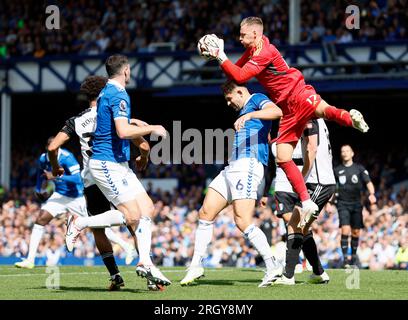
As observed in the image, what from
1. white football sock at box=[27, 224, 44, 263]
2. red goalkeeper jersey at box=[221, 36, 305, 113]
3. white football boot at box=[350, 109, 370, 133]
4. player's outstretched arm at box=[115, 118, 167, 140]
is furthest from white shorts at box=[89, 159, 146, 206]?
white football sock at box=[27, 224, 44, 263]

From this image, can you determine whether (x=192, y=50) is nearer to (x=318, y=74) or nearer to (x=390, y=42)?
(x=318, y=74)

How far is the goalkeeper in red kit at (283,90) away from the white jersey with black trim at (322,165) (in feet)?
3.47

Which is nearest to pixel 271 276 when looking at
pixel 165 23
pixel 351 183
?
pixel 351 183

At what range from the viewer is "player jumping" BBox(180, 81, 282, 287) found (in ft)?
37.3

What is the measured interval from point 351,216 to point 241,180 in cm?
734

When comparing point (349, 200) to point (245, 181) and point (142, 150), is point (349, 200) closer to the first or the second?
point (245, 181)

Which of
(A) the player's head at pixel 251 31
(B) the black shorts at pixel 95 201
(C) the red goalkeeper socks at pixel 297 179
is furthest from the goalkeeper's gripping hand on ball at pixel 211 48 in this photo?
(B) the black shorts at pixel 95 201

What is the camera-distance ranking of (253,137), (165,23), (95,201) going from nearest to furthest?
(95,201) < (253,137) < (165,23)

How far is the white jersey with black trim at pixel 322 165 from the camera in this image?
40.9 feet

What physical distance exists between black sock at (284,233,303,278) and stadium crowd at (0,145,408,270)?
6669mm

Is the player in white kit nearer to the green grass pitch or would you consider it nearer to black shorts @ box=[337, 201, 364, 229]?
the green grass pitch

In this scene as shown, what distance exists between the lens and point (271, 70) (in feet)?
37.8

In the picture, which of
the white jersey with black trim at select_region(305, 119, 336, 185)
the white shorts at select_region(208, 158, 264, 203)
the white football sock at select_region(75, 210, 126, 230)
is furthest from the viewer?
the white jersey with black trim at select_region(305, 119, 336, 185)
